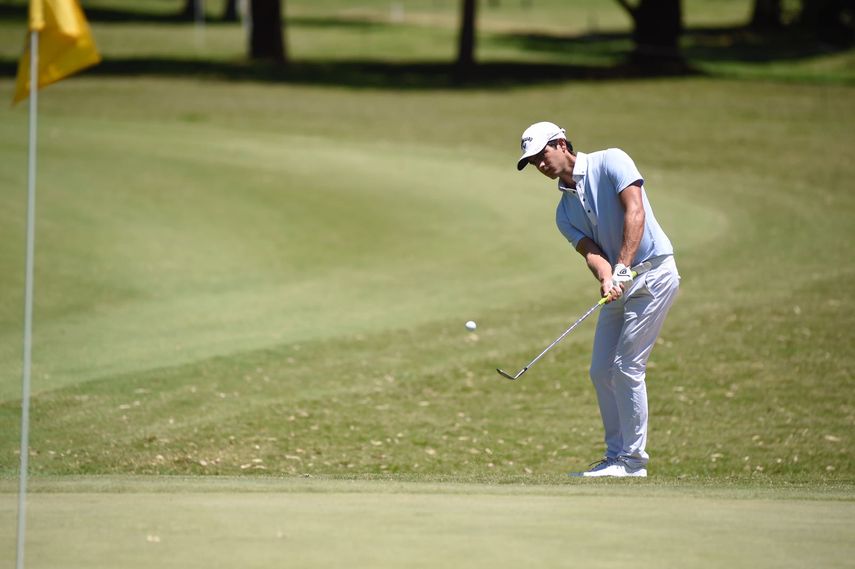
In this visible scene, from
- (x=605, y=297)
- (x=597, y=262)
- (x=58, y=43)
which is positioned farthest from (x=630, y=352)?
(x=58, y=43)

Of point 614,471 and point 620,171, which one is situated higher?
point 620,171

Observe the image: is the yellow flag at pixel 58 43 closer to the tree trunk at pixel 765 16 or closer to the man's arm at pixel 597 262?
the man's arm at pixel 597 262

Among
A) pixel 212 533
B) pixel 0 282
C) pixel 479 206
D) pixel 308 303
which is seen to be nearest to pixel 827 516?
pixel 212 533

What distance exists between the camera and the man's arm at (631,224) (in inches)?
313

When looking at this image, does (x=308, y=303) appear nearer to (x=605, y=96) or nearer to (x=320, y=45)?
(x=605, y=96)

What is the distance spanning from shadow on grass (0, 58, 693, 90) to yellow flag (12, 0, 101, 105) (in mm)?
29350

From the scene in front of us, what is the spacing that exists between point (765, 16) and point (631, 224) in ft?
188

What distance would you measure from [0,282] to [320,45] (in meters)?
37.4

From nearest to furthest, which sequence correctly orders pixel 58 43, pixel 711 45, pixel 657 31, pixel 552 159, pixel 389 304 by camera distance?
pixel 58 43 → pixel 552 159 → pixel 389 304 → pixel 657 31 → pixel 711 45

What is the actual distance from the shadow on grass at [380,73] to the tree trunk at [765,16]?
23.7 metres

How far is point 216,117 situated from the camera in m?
28.9

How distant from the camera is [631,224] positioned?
7.96 metres

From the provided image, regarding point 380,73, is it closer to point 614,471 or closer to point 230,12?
point 230,12

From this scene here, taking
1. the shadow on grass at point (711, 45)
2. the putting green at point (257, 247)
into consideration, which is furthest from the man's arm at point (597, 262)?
the shadow on grass at point (711, 45)
